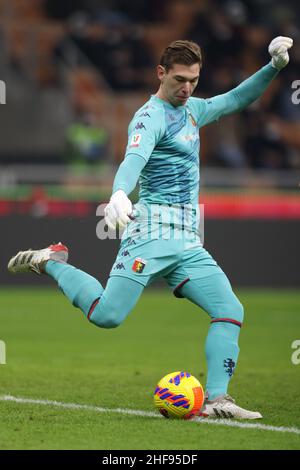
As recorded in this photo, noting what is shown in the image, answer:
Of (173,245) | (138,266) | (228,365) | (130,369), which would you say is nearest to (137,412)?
(228,365)

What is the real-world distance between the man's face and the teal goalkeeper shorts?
0.83 m

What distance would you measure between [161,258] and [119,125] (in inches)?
591

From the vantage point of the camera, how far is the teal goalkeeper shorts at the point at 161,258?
6.68 meters

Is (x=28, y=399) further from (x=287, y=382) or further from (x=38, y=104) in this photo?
(x=38, y=104)

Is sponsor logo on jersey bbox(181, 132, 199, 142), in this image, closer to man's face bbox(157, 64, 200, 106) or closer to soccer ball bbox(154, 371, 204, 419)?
man's face bbox(157, 64, 200, 106)

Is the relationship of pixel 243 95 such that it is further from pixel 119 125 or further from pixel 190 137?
pixel 119 125

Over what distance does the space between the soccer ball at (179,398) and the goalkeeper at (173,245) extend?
0.45ft

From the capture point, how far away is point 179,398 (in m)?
6.50

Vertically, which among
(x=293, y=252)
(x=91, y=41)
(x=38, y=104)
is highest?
(x=91, y=41)

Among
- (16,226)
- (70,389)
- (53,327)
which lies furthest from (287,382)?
(16,226)

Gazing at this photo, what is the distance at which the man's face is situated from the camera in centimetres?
663

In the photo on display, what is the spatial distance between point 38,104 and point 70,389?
13.9 metres

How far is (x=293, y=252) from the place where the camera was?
17.9m

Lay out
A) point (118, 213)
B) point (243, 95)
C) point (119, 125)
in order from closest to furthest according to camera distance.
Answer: point (118, 213) → point (243, 95) → point (119, 125)
